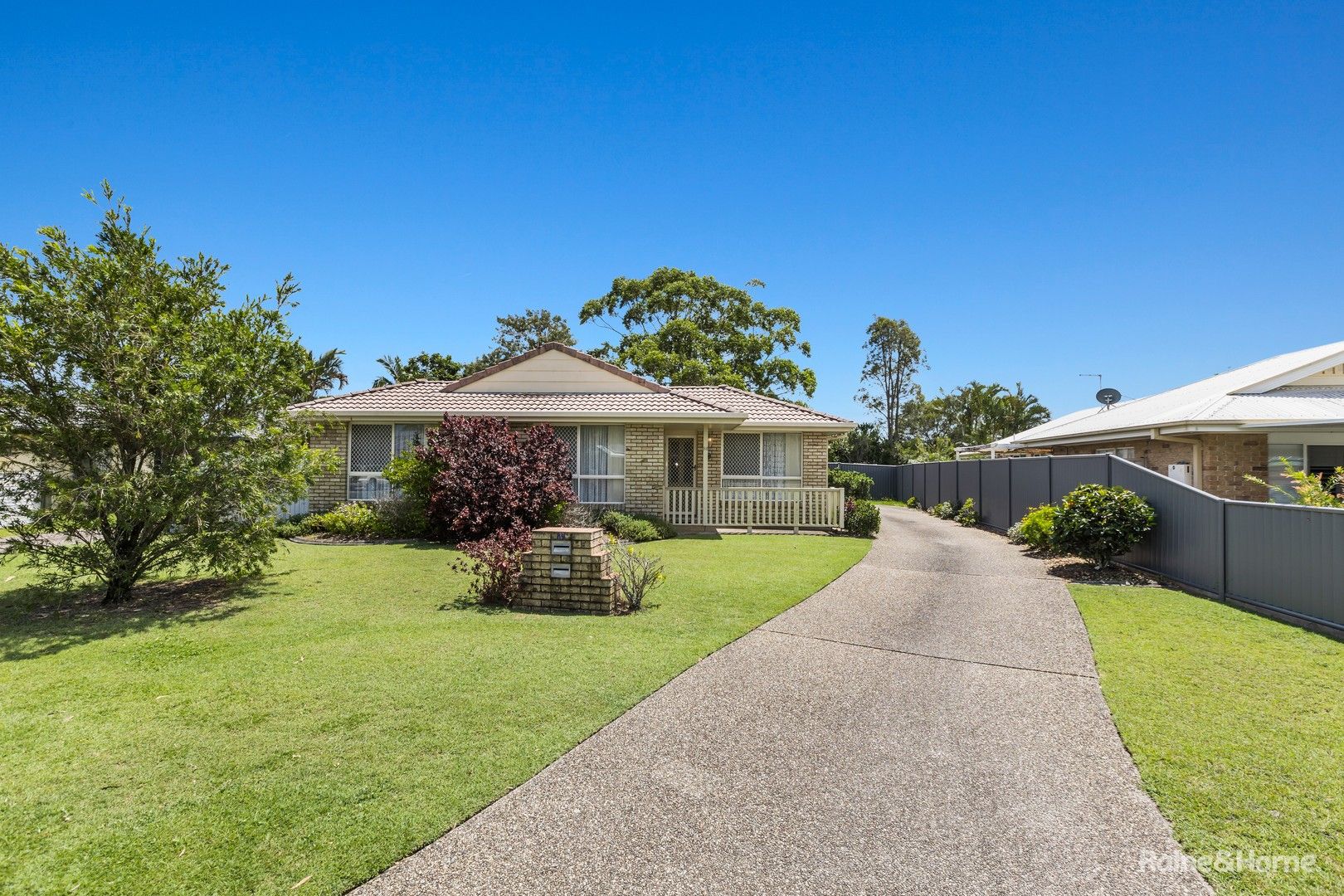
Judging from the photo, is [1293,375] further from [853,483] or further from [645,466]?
[645,466]

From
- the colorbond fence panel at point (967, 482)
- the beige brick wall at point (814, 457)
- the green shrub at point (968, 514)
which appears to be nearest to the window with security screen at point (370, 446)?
the beige brick wall at point (814, 457)

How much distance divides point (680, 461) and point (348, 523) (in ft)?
30.5

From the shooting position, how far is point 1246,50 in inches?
440

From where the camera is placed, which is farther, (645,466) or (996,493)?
(996,493)

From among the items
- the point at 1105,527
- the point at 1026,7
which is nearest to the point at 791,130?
the point at 1026,7

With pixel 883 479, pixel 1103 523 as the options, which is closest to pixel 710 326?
pixel 883 479

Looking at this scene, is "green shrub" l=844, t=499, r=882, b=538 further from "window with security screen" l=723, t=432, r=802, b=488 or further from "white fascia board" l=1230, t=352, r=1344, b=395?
"white fascia board" l=1230, t=352, r=1344, b=395

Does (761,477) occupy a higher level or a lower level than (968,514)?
higher

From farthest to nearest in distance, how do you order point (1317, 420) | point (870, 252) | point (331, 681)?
1. point (870, 252)
2. point (1317, 420)
3. point (331, 681)

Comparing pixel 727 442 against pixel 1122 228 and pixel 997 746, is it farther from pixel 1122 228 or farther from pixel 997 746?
pixel 997 746

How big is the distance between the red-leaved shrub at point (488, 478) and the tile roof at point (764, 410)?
5780 mm

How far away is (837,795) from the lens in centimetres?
356

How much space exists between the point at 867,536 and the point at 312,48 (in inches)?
622

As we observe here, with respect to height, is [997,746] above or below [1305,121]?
below
